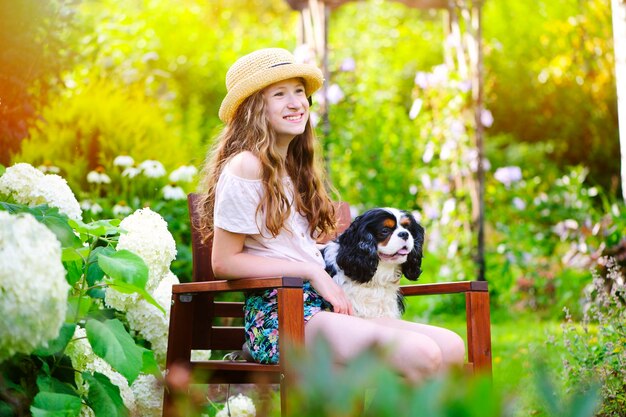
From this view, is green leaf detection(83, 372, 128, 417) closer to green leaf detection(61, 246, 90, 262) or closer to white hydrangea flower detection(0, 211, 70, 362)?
green leaf detection(61, 246, 90, 262)

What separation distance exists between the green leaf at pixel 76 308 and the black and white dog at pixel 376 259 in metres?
0.91

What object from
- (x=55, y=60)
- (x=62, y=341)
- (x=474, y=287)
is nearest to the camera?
(x=62, y=341)

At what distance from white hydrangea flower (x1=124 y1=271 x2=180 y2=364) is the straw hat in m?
0.61

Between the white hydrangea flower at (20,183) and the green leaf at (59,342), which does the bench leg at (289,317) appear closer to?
the green leaf at (59,342)

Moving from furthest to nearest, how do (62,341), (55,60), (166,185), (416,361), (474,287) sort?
(166,185) < (55,60) < (474,287) < (416,361) < (62,341)

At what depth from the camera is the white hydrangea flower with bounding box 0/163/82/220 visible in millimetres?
2445

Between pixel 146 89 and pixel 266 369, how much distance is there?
16.6 ft

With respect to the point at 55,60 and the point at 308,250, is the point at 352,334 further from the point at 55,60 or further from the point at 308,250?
the point at 55,60

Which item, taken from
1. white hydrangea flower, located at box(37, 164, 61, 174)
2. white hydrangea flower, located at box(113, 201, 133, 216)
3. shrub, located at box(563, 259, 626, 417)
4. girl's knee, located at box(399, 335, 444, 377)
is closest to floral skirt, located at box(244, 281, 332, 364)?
girl's knee, located at box(399, 335, 444, 377)

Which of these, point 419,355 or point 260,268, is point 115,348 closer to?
point 260,268

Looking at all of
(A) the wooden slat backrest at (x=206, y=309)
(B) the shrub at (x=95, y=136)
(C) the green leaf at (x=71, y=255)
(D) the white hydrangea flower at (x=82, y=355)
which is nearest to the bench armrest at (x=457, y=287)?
(A) the wooden slat backrest at (x=206, y=309)

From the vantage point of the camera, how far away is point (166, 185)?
488cm

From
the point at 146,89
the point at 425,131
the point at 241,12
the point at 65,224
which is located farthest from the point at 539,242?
the point at 241,12

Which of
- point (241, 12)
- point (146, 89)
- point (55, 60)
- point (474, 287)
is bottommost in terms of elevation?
point (474, 287)
